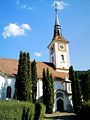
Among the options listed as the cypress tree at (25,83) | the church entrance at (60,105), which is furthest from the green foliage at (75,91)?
the cypress tree at (25,83)

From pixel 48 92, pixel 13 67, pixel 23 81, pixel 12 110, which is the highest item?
pixel 13 67

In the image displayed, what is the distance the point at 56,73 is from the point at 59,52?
753cm

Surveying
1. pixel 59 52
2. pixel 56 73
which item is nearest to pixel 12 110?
pixel 56 73

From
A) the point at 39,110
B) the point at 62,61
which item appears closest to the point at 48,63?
the point at 62,61

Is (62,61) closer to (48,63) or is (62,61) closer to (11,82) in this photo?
(48,63)

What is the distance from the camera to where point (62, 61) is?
55.7 m

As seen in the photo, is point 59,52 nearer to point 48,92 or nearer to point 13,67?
point 13,67

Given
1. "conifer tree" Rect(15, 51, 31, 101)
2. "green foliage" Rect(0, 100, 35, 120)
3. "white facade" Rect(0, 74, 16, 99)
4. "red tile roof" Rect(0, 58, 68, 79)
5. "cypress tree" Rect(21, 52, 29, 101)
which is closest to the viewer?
"green foliage" Rect(0, 100, 35, 120)

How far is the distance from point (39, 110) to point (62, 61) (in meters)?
28.8

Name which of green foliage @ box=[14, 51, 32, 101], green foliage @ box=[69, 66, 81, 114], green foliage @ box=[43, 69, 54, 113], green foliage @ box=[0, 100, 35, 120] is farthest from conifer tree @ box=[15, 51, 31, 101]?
green foliage @ box=[0, 100, 35, 120]

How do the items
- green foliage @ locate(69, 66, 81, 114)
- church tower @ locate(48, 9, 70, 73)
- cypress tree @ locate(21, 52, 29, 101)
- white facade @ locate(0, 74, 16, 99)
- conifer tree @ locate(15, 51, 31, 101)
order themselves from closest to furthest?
cypress tree @ locate(21, 52, 29, 101)
conifer tree @ locate(15, 51, 31, 101)
white facade @ locate(0, 74, 16, 99)
green foliage @ locate(69, 66, 81, 114)
church tower @ locate(48, 9, 70, 73)

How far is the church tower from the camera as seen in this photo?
2154 inches

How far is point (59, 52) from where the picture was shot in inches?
2227

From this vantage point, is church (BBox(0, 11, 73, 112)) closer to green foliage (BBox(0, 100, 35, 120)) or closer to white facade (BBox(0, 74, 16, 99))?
white facade (BBox(0, 74, 16, 99))
